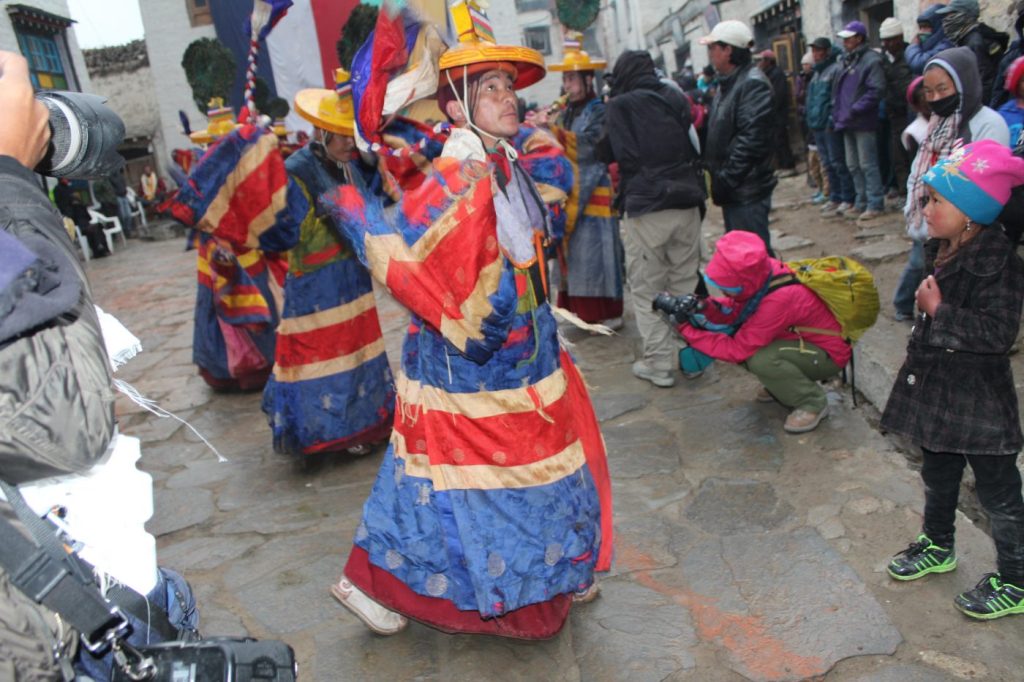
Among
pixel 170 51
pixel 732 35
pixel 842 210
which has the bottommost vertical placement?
pixel 842 210

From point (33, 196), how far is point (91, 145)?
23 cm

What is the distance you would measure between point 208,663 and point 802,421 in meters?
3.49

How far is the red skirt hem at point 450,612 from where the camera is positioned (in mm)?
2668

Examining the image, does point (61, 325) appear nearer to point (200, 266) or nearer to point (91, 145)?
point (91, 145)

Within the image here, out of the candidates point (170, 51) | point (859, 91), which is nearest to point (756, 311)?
point (859, 91)

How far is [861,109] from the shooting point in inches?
311

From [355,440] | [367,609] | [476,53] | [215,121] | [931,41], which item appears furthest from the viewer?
[931,41]

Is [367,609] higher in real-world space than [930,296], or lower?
lower

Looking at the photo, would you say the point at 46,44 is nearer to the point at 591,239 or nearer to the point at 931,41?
the point at 591,239

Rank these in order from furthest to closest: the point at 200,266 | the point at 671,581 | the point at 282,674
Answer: the point at 200,266, the point at 671,581, the point at 282,674

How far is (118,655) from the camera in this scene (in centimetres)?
129

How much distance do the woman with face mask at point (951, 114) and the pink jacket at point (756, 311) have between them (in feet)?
2.34

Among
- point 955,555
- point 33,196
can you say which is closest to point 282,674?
point 33,196

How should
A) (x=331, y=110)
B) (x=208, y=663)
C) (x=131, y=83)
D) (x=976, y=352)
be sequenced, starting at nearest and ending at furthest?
(x=208, y=663), (x=976, y=352), (x=331, y=110), (x=131, y=83)
